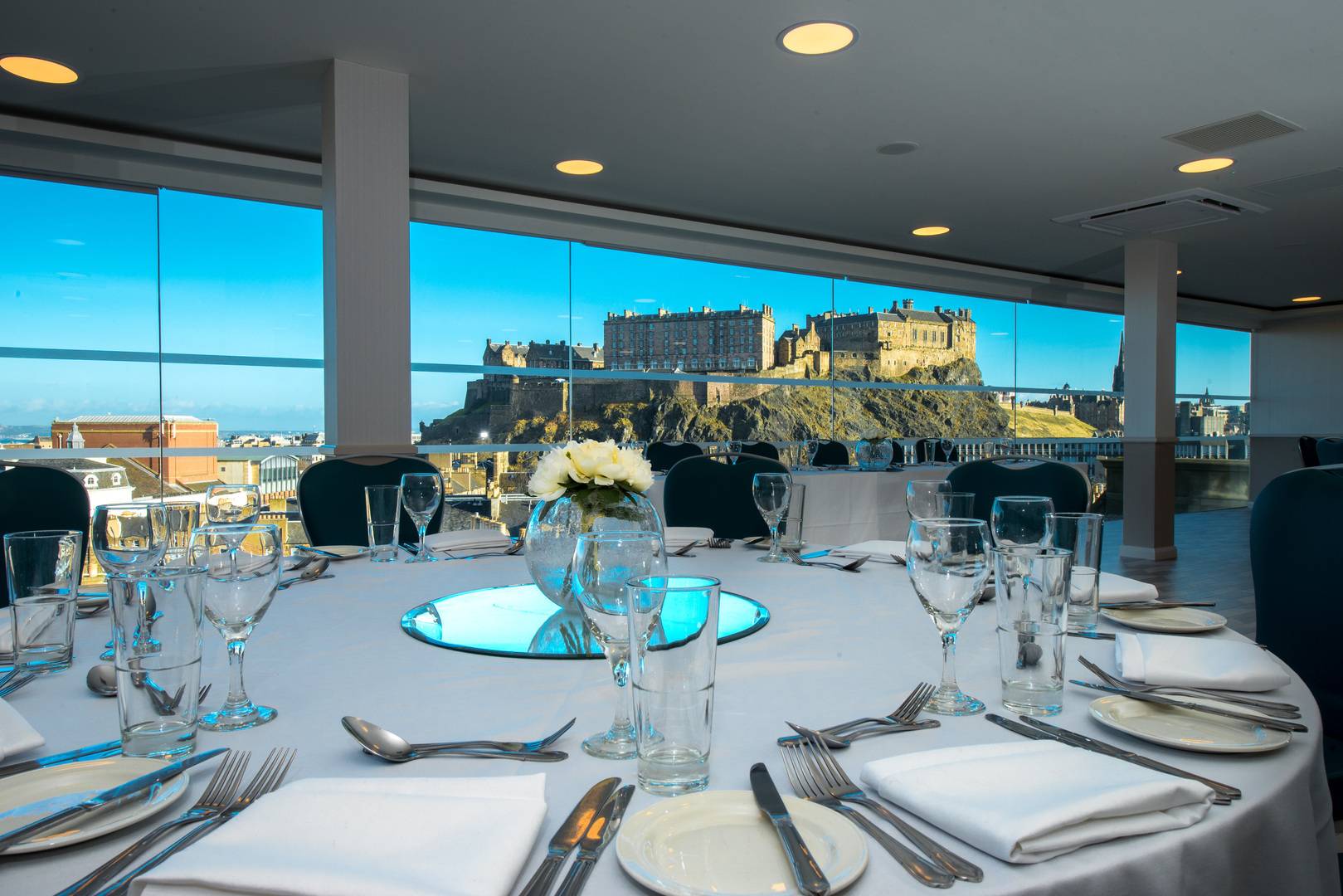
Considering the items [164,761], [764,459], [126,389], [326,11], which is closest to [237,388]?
[126,389]

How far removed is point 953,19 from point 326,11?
249 cm

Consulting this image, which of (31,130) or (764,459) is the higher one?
(31,130)

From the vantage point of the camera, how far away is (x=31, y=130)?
423 cm

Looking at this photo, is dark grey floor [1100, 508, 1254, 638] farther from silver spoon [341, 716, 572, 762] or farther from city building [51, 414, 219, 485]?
city building [51, 414, 219, 485]

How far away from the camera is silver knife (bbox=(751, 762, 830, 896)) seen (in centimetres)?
52

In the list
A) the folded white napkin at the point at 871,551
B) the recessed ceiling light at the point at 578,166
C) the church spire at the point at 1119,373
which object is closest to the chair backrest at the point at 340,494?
the folded white napkin at the point at 871,551

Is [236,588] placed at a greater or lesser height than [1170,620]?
greater

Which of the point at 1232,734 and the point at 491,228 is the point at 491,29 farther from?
the point at 1232,734

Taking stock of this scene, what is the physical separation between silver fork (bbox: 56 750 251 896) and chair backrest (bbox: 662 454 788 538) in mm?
2146

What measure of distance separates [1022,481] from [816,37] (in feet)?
6.92

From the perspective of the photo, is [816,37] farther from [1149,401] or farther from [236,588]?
[1149,401]

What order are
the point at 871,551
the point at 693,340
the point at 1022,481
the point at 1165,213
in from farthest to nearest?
the point at 693,340
the point at 1165,213
the point at 1022,481
the point at 871,551

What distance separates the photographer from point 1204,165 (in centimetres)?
520

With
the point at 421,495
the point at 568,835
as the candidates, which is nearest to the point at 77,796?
the point at 568,835
